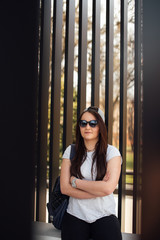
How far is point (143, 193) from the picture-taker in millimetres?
591

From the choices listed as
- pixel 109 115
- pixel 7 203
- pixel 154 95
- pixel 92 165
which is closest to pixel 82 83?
pixel 109 115

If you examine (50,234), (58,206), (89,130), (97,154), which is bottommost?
(50,234)

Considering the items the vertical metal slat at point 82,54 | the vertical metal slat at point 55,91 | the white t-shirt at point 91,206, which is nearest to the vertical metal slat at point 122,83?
the vertical metal slat at point 82,54

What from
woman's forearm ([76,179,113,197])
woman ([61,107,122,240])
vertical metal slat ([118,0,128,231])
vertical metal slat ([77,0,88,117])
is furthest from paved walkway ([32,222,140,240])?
vertical metal slat ([77,0,88,117])

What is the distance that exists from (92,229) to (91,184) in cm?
31

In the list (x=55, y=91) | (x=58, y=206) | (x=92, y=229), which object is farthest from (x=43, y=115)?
(x=92, y=229)

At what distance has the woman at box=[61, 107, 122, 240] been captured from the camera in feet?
5.56

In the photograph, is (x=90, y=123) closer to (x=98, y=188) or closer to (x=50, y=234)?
(x=98, y=188)

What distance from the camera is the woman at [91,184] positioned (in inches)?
66.7

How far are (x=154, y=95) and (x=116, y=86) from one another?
39.1 ft

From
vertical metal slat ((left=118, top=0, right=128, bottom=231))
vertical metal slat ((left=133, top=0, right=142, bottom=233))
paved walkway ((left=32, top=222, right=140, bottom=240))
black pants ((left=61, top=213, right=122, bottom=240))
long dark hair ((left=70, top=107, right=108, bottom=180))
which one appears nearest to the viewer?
black pants ((left=61, top=213, right=122, bottom=240))

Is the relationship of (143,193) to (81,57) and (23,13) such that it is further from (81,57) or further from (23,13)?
(81,57)

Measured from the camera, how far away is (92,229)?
172 cm

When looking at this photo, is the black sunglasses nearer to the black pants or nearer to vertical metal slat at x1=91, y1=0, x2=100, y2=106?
the black pants
